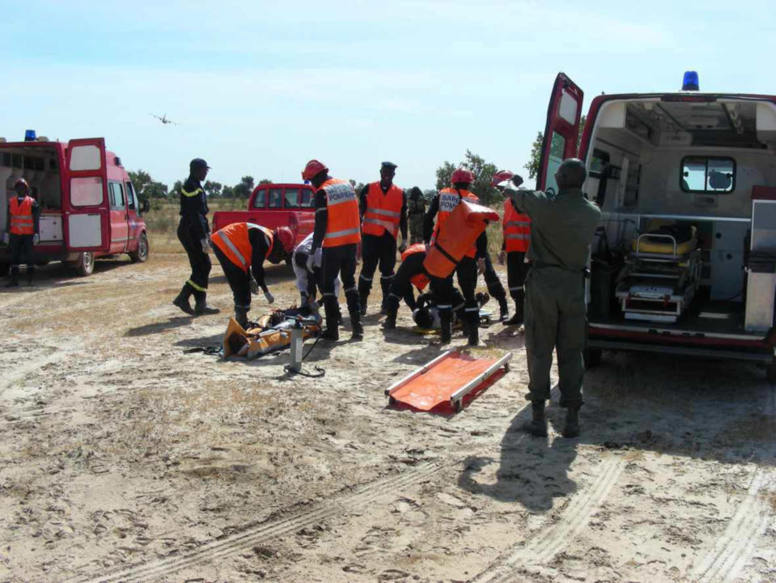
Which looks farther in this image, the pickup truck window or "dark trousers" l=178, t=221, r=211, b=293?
the pickup truck window

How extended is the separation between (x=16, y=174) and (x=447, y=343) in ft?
39.2

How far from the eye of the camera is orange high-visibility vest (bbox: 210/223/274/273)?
8406 millimetres

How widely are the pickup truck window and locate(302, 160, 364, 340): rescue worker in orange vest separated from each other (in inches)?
297

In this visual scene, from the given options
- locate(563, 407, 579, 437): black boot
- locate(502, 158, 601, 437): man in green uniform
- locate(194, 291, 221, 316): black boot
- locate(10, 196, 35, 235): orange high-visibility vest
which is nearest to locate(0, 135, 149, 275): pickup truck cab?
Result: locate(10, 196, 35, 235): orange high-visibility vest

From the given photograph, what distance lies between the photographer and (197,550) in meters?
3.88

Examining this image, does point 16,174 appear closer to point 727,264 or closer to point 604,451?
point 727,264

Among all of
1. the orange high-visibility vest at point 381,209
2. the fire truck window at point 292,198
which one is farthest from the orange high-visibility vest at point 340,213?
the fire truck window at point 292,198

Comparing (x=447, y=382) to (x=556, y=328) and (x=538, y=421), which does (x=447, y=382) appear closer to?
(x=538, y=421)

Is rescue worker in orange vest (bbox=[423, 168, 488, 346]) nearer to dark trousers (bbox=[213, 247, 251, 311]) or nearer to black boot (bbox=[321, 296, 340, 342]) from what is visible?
black boot (bbox=[321, 296, 340, 342])

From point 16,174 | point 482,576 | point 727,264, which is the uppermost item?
point 16,174

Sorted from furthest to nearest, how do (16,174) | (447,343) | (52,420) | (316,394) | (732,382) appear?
(16,174)
(447,343)
(732,382)
(316,394)
(52,420)

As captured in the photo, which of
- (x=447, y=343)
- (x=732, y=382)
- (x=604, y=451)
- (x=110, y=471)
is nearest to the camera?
(x=110, y=471)

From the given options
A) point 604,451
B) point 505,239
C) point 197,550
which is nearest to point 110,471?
point 197,550

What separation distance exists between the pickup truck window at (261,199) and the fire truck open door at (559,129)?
9.64m
